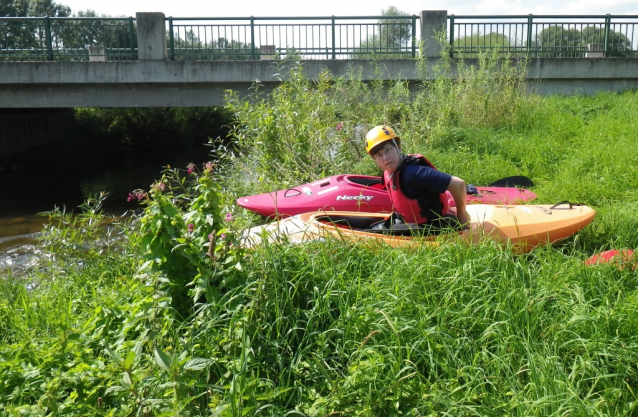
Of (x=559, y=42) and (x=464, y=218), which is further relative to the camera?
(x=559, y=42)

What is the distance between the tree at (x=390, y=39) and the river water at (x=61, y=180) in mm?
6641

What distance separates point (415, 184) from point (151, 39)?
11.3m

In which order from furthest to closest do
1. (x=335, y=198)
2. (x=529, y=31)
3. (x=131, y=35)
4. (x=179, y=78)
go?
(x=529, y=31) → (x=131, y=35) → (x=179, y=78) → (x=335, y=198)

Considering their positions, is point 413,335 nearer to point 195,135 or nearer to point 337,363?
point 337,363

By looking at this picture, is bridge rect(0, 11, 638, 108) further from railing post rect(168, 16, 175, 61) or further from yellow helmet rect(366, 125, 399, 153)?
yellow helmet rect(366, 125, 399, 153)

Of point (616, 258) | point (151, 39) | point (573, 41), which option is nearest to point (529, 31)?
point (573, 41)

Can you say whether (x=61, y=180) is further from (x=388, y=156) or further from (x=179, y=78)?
(x=388, y=156)

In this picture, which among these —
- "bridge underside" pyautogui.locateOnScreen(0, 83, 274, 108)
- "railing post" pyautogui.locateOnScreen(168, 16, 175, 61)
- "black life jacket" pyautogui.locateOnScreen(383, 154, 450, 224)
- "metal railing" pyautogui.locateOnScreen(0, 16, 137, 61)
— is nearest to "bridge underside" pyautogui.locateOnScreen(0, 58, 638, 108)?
"bridge underside" pyautogui.locateOnScreen(0, 83, 274, 108)

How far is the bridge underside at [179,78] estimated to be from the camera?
13562 millimetres

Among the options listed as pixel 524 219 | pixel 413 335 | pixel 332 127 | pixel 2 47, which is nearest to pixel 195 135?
pixel 2 47

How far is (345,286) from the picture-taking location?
3.37 meters

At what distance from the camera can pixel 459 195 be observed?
14.7ft

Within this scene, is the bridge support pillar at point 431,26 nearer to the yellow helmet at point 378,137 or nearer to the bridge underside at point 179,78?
the bridge underside at point 179,78

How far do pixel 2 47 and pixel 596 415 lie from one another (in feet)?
50.4
